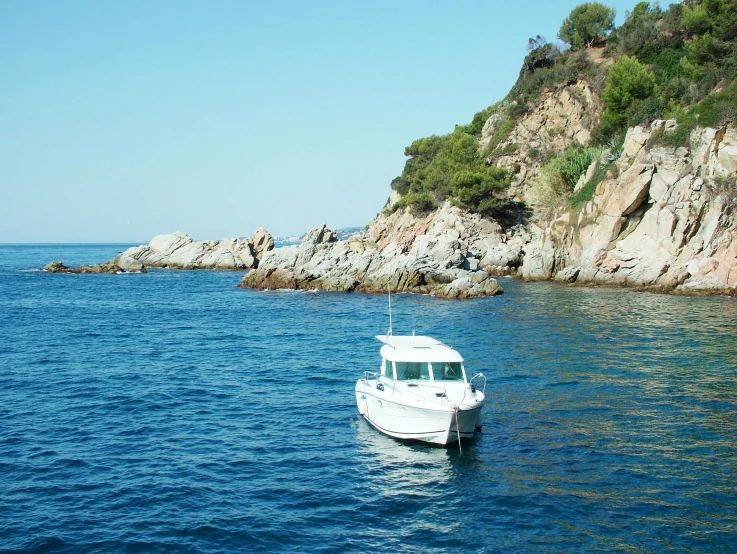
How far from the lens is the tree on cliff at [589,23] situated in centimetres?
9694

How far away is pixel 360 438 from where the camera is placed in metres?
22.3

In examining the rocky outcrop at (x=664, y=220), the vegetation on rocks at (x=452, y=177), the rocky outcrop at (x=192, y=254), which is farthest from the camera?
the rocky outcrop at (x=192, y=254)

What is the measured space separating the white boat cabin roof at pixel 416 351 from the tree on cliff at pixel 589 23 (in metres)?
86.9

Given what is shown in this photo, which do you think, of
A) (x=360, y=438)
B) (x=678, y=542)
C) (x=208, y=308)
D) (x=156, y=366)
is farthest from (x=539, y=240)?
(x=678, y=542)

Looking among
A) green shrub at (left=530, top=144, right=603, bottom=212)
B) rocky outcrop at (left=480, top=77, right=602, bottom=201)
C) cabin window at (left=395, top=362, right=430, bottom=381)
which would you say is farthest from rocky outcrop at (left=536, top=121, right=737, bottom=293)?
cabin window at (left=395, top=362, right=430, bottom=381)

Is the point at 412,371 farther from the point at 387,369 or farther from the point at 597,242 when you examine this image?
the point at 597,242

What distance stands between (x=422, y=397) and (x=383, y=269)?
4492 centimetres

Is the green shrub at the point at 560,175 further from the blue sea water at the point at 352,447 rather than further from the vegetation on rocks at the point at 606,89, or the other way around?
the blue sea water at the point at 352,447

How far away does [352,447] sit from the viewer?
21375 millimetres

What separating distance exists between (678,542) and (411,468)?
7.53 meters

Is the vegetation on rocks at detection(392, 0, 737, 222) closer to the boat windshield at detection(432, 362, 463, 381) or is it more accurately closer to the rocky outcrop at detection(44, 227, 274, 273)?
the rocky outcrop at detection(44, 227, 274, 273)

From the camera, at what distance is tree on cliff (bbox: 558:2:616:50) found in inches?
3816

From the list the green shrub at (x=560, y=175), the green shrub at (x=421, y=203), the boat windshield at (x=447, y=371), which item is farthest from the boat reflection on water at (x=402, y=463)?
the green shrub at (x=421, y=203)

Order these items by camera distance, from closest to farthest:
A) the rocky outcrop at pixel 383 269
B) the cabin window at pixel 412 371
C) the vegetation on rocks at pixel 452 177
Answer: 1. the cabin window at pixel 412 371
2. the rocky outcrop at pixel 383 269
3. the vegetation on rocks at pixel 452 177
